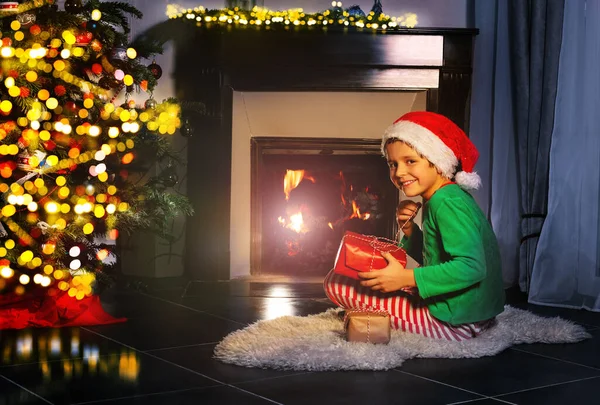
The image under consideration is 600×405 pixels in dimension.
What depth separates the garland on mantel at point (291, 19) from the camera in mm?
3498

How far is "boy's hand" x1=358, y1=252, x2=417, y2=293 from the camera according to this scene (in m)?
2.18

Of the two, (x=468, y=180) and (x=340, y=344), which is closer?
(x=340, y=344)

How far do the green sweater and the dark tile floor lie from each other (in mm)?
156

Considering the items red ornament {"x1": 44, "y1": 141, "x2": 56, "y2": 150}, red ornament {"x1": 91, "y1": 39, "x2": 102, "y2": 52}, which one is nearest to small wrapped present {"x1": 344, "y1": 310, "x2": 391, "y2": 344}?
red ornament {"x1": 44, "y1": 141, "x2": 56, "y2": 150}

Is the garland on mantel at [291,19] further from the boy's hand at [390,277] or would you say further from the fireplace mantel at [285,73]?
the boy's hand at [390,277]

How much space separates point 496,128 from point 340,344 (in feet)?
5.93

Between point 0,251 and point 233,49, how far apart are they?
146cm

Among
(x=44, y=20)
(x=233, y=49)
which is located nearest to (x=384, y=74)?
(x=233, y=49)

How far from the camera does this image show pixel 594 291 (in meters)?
3.02

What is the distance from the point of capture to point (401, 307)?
231cm

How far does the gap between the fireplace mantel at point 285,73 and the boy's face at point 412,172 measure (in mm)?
1267

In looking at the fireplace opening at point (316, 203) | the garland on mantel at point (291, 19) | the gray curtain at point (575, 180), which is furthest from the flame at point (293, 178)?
the gray curtain at point (575, 180)

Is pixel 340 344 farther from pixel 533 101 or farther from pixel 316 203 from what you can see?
pixel 316 203

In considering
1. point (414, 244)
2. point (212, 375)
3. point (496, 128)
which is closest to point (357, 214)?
point (496, 128)
